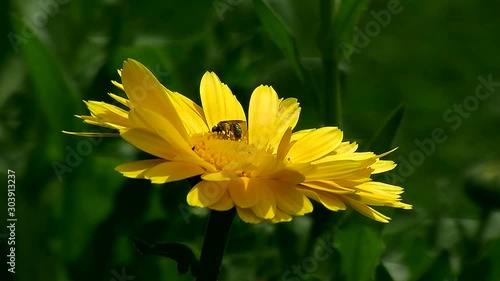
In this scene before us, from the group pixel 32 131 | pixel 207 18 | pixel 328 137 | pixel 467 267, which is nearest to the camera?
pixel 328 137

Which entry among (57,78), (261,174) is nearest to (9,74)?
(57,78)

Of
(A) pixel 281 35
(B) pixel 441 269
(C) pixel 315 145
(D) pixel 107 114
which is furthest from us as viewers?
(A) pixel 281 35

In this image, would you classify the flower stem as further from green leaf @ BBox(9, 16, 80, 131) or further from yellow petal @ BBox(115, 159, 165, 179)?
green leaf @ BBox(9, 16, 80, 131)

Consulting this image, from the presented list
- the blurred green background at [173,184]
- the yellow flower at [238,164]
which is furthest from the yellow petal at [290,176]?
the blurred green background at [173,184]

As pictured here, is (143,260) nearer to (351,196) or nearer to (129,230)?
(129,230)

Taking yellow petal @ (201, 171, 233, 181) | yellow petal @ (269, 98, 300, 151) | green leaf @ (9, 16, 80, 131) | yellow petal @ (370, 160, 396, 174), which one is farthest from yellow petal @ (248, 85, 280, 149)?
green leaf @ (9, 16, 80, 131)

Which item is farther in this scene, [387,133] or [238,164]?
[387,133]

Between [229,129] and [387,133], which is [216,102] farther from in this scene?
[387,133]

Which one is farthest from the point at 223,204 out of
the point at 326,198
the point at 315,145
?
the point at 315,145
